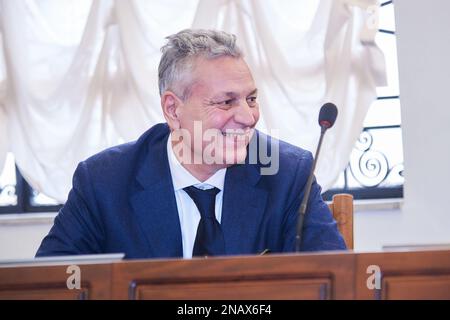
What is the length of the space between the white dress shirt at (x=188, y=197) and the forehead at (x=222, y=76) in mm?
260

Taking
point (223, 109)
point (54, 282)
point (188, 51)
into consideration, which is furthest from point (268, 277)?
point (188, 51)

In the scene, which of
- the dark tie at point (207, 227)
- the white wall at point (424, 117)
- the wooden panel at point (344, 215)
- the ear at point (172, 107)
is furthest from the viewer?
the white wall at point (424, 117)

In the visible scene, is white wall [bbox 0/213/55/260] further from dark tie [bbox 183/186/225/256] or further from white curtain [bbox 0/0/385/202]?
dark tie [bbox 183/186/225/256]

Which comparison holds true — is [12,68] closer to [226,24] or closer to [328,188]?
[226,24]

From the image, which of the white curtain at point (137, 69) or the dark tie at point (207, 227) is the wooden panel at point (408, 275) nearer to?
the dark tie at point (207, 227)

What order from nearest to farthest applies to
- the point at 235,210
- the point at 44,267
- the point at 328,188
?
the point at 44,267 < the point at 235,210 < the point at 328,188

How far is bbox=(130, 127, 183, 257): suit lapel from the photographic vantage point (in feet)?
7.86

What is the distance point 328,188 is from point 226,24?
102 centimetres

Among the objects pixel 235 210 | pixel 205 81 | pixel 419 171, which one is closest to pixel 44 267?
pixel 235 210

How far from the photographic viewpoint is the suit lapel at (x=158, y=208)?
2.40 meters

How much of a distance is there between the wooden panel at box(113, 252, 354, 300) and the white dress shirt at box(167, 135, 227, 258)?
35.0 inches

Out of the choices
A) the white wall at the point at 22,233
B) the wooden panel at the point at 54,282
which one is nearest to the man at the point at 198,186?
the wooden panel at the point at 54,282

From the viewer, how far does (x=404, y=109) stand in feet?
13.6

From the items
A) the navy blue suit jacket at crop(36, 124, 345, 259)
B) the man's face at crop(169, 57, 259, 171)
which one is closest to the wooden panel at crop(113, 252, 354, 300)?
the navy blue suit jacket at crop(36, 124, 345, 259)
